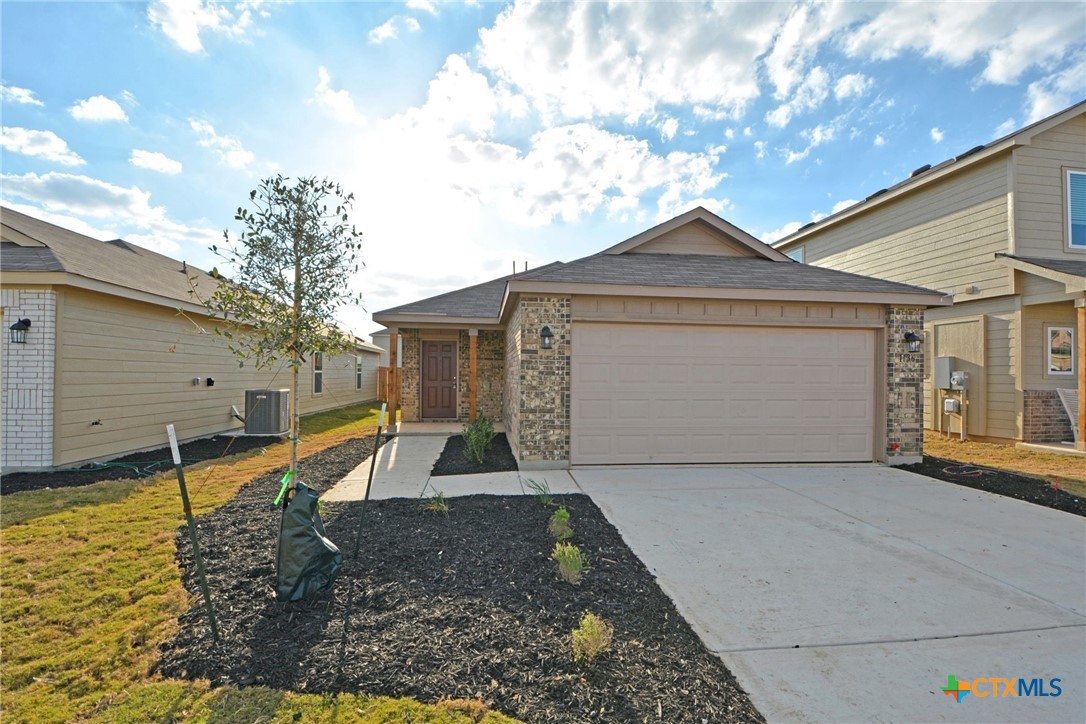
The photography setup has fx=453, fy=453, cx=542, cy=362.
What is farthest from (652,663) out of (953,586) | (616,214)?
(616,214)

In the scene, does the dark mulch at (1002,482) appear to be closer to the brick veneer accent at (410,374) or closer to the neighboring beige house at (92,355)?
the neighboring beige house at (92,355)

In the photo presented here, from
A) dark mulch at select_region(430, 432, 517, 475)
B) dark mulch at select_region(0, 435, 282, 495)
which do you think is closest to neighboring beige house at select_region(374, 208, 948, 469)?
dark mulch at select_region(430, 432, 517, 475)

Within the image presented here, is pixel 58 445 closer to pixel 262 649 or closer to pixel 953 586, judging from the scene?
pixel 262 649

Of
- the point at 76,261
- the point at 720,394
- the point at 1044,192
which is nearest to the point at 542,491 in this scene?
the point at 720,394

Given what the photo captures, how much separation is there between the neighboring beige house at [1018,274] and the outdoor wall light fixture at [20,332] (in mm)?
17308

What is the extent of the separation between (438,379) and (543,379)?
257 inches

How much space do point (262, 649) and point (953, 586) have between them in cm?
477

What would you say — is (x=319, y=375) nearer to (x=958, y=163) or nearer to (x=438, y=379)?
(x=438, y=379)

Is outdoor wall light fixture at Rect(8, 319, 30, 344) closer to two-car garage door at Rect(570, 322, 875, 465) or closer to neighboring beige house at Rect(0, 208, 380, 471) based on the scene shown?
neighboring beige house at Rect(0, 208, 380, 471)

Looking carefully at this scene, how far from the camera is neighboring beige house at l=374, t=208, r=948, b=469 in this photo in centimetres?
697

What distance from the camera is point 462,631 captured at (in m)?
2.73


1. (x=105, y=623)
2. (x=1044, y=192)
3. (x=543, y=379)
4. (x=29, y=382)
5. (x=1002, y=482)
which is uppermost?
(x=1044, y=192)

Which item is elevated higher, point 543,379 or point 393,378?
point 543,379

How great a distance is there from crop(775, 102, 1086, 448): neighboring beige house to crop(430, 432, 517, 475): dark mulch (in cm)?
1072
